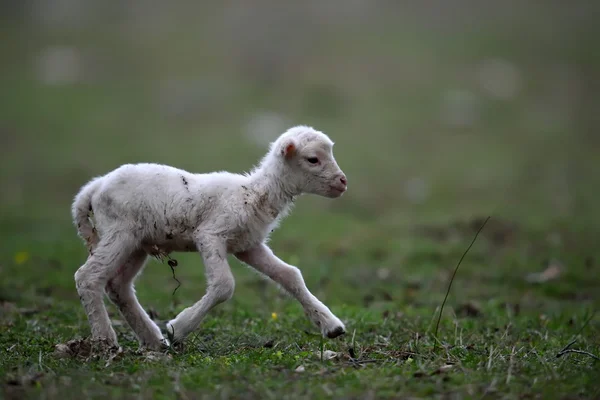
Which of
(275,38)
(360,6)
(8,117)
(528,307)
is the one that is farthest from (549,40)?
(528,307)

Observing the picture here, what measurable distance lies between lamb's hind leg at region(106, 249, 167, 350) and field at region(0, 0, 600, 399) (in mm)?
243

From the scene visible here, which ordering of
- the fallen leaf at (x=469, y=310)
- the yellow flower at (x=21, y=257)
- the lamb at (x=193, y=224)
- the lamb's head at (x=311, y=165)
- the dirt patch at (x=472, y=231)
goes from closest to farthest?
1. the lamb at (x=193, y=224)
2. the lamb's head at (x=311, y=165)
3. the fallen leaf at (x=469, y=310)
4. the yellow flower at (x=21, y=257)
5. the dirt patch at (x=472, y=231)

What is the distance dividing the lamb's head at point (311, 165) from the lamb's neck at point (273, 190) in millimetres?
78

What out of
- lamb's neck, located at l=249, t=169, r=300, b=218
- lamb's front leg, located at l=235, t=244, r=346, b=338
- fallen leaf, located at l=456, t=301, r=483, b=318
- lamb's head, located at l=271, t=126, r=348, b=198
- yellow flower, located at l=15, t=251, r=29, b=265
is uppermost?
lamb's head, located at l=271, t=126, r=348, b=198

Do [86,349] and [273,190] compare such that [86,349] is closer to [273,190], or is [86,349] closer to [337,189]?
[273,190]

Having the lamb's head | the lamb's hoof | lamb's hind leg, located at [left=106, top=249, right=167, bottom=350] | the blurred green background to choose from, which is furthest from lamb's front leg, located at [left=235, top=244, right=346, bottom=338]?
the blurred green background

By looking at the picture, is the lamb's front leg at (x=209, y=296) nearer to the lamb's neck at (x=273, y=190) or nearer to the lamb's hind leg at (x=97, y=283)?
the lamb's hind leg at (x=97, y=283)

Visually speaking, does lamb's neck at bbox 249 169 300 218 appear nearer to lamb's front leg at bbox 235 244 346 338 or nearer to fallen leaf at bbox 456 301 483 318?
lamb's front leg at bbox 235 244 346 338

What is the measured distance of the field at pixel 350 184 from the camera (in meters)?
5.82

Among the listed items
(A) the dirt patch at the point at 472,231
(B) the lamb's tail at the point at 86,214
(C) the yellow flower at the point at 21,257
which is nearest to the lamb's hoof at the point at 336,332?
(B) the lamb's tail at the point at 86,214

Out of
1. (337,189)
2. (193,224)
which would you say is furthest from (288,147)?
(193,224)

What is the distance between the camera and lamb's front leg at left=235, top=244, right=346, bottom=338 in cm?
643

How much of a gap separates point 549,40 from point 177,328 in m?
31.4

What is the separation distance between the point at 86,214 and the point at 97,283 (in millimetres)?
811
